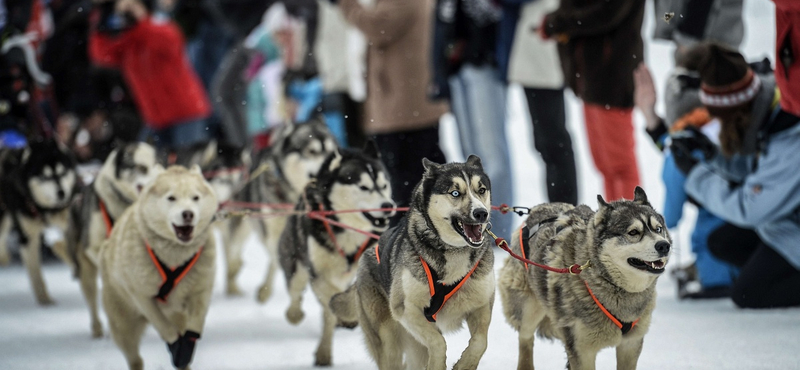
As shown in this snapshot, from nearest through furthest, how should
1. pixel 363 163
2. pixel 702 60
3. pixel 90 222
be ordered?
pixel 363 163, pixel 702 60, pixel 90 222

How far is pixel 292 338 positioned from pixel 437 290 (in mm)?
1743

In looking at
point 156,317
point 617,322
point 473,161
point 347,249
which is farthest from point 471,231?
point 156,317

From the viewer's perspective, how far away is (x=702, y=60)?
3.92 meters

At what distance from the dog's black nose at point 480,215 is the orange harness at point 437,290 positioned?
9.3 inches

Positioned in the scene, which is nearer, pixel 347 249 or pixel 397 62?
pixel 347 249

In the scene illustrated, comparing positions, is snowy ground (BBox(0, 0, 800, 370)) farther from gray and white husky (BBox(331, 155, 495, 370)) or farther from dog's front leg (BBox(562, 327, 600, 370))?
dog's front leg (BBox(562, 327, 600, 370))

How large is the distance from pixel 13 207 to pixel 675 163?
4028 mm

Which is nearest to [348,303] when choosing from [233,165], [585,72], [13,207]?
[585,72]

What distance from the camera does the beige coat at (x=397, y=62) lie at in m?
5.06

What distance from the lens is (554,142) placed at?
14.2 feet

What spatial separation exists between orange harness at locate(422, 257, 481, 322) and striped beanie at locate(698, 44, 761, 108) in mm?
1813

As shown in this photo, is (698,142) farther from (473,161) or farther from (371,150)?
(473,161)

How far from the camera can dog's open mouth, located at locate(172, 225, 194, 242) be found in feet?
11.4

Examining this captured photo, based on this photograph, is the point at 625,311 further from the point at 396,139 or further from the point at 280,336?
the point at 396,139
